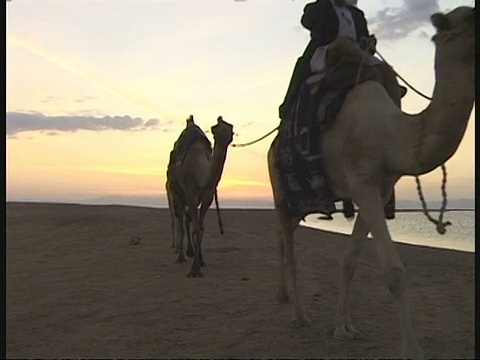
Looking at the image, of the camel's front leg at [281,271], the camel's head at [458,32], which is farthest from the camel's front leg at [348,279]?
the camel's head at [458,32]

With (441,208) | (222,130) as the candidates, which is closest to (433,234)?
(222,130)

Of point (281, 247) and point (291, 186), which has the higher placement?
point (291, 186)

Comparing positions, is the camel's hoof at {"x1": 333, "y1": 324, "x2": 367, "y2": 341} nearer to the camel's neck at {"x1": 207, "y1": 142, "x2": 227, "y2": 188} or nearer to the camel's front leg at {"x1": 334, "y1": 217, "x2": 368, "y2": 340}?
the camel's front leg at {"x1": 334, "y1": 217, "x2": 368, "y2": 340}

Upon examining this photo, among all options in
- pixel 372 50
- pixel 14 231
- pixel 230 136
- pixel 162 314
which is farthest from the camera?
pixel 14 231

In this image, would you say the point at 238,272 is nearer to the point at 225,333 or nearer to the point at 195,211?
the point at 195,211

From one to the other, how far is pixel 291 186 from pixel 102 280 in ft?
15.9

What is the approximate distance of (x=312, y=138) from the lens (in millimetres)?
5887

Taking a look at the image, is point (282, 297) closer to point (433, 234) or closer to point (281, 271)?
point (281, 271)

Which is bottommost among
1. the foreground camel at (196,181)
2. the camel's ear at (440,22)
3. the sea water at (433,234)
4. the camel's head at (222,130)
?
the sea water at (433,234)

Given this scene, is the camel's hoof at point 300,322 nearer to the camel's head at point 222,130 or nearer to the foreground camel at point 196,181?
the camel's head at point 222,130

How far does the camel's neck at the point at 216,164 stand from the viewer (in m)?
9.28

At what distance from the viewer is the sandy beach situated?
6.05m

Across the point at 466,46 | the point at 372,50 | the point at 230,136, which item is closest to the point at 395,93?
the point at 372,50

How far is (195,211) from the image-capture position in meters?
11.1
